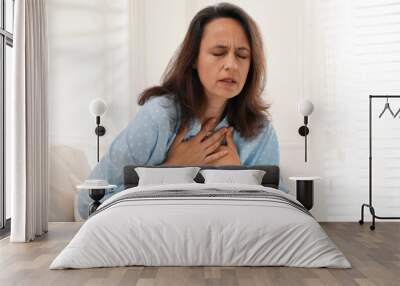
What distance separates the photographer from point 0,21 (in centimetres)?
648

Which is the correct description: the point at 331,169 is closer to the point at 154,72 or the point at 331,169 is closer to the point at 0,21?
the point at 154,72

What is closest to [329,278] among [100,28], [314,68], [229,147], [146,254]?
[146,254]

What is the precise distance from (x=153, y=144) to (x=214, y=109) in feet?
2.72

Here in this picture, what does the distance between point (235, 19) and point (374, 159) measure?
7.77 ft

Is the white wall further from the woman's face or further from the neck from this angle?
the neck

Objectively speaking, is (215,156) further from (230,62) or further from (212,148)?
(230,62)

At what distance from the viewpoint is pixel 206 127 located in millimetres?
7027

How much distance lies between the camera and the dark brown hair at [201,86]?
23.1 ft

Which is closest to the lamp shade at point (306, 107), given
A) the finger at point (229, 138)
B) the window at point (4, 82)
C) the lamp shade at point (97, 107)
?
the finger at point (229, 138)

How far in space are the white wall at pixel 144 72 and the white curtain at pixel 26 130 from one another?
2.89 feet

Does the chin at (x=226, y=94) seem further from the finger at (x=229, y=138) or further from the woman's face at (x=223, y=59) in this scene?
the finger at (x=229, y=138)

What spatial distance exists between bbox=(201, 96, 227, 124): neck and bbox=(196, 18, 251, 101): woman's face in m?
0.05

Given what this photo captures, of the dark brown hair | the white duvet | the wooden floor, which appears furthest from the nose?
the white duvet

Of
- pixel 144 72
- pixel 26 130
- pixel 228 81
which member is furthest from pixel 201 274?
pixel 144 72
